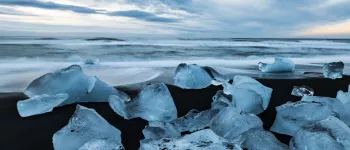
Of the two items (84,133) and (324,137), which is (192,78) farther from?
(324,137)

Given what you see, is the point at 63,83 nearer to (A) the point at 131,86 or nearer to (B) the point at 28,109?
(B) the point at 28,109

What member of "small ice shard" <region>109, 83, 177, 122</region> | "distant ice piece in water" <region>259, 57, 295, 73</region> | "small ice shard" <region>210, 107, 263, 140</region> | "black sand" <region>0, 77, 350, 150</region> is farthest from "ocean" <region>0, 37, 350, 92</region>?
"small ice shard" <region>210, 107, 263, 140</region>

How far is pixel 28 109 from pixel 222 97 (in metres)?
1.43

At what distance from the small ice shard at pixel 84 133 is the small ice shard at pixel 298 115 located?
991 millimetres

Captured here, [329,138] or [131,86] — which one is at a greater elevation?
[329,138]

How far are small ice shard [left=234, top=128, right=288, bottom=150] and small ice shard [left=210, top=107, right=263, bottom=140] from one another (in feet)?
Answer: 0.42

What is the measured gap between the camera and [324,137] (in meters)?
1.29

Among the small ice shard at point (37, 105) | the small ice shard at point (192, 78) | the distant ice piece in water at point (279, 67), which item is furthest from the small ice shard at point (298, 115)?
the distant ice piece in water at point (279, 67)

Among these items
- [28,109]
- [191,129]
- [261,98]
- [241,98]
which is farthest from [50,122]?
[261,98]

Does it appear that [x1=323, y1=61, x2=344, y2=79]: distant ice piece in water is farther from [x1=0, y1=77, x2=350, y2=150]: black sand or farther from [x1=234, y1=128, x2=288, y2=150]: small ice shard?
[x1=234, y1=128, x2=288, y2=150]: small ice shard

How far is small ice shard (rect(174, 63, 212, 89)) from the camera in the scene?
3180 mm

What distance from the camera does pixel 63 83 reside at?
2.61 m

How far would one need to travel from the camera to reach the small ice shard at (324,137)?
1261mm

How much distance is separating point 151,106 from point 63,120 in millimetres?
619
